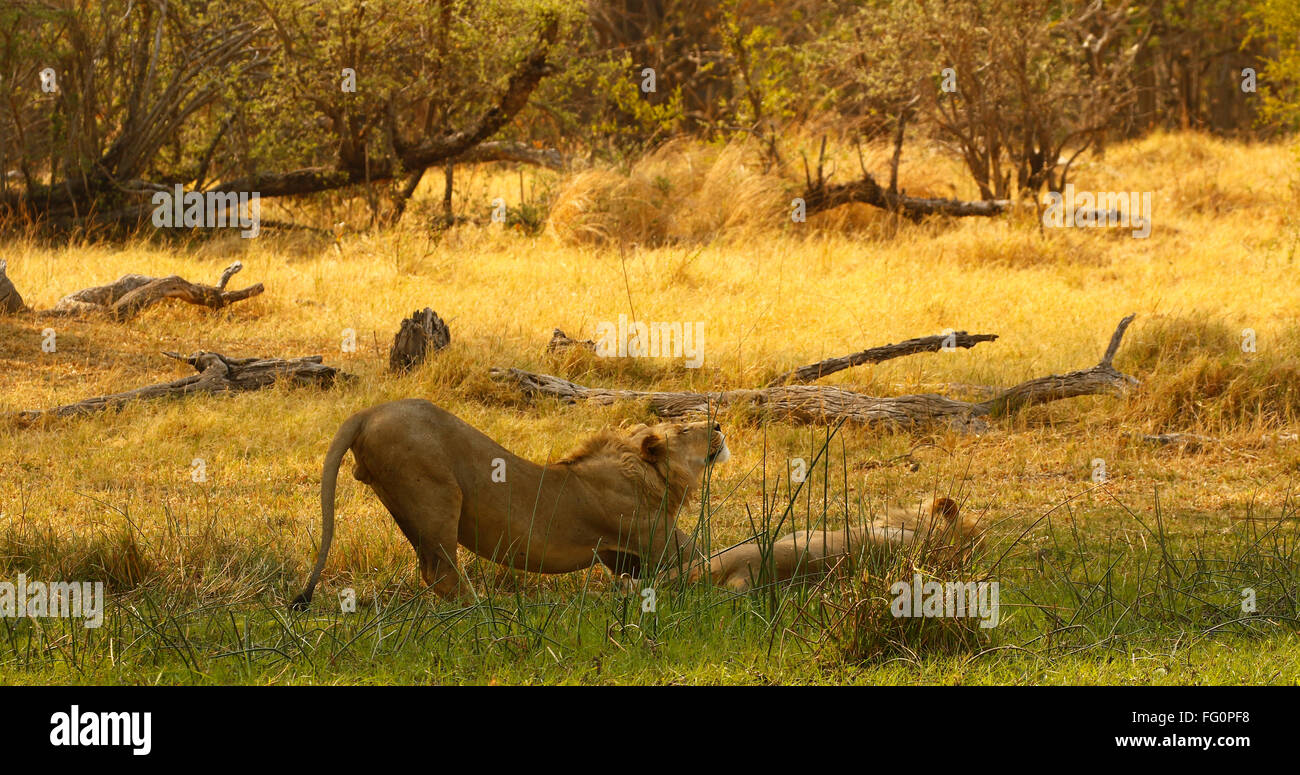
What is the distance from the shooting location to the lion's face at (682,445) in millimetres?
5027

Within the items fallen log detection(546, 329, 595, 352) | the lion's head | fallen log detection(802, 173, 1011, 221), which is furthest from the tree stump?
fallen log detection(802, 173, 1011, 221)

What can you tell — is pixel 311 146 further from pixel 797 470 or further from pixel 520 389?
pixel 797 470

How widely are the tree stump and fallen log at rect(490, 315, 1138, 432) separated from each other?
1184mm

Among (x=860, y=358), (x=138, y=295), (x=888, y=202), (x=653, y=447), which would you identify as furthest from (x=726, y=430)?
(x=888, y=202)

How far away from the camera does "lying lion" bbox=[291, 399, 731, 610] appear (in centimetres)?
461

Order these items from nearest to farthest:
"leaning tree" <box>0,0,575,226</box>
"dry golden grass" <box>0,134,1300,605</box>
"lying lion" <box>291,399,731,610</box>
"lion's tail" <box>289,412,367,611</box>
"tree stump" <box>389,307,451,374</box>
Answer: "lion's tail" <box>289,412,367,611</box>, "lying lion" <box>291,399,731,610</box>, "dry golden grass" <box>0,134,1300,605</box>, "tree stump" <box>389,307,451,374</box>, "leaning tree" <box>0,0,575,226</box>

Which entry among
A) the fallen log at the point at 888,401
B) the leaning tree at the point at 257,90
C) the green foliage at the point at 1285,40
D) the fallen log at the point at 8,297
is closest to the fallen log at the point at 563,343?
the fallen log at the point at 888,401

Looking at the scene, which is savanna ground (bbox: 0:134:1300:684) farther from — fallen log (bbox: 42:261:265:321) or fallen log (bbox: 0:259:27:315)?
fallen log (bbox: 0:259:27:315)

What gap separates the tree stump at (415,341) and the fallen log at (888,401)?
1.18 metres

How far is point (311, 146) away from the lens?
47.5 ft

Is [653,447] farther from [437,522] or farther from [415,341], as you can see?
[415,341]
